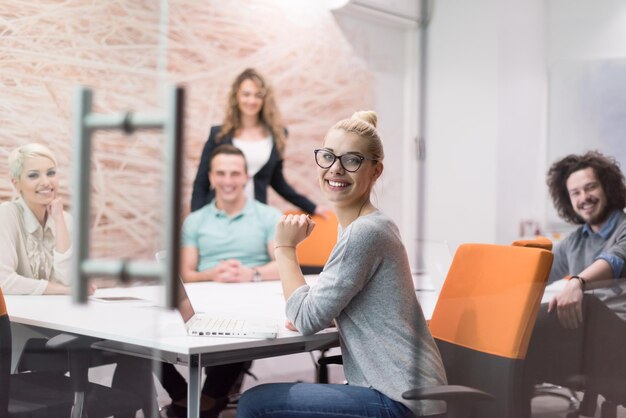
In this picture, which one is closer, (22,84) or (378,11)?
(22,84)

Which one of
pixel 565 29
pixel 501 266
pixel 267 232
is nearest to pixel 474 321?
pixel 501 266

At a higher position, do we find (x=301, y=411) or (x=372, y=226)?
(x=372, y=226)

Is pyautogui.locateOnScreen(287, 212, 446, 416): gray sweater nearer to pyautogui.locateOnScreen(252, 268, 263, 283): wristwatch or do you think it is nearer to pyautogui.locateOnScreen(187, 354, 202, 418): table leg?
pyautogui.locateOnScreen(187, 354, 202, 418): table leg

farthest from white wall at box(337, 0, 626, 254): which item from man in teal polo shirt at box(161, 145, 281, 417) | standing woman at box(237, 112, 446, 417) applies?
man in teal polo shirt at box(161, 145, 281, 417)

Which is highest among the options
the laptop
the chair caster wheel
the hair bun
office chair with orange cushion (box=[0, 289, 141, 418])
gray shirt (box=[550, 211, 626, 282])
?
the hair bun

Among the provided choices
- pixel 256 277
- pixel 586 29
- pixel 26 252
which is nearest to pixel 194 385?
pixel 26 252

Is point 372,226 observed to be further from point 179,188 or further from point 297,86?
point 297,86

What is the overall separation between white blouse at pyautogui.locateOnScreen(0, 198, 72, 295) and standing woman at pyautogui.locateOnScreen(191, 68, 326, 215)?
7.05ft

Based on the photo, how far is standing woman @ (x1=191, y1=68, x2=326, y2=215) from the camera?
3646 mm

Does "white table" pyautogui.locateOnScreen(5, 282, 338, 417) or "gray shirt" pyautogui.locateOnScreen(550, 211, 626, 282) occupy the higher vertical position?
"gray shirt" pyautogui.locateOnScreen(550, 211, 626, 282)

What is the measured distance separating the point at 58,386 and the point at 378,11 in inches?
42.4

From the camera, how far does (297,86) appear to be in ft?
13.7

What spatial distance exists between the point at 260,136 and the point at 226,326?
2.35 m

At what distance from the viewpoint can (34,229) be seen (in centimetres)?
117
